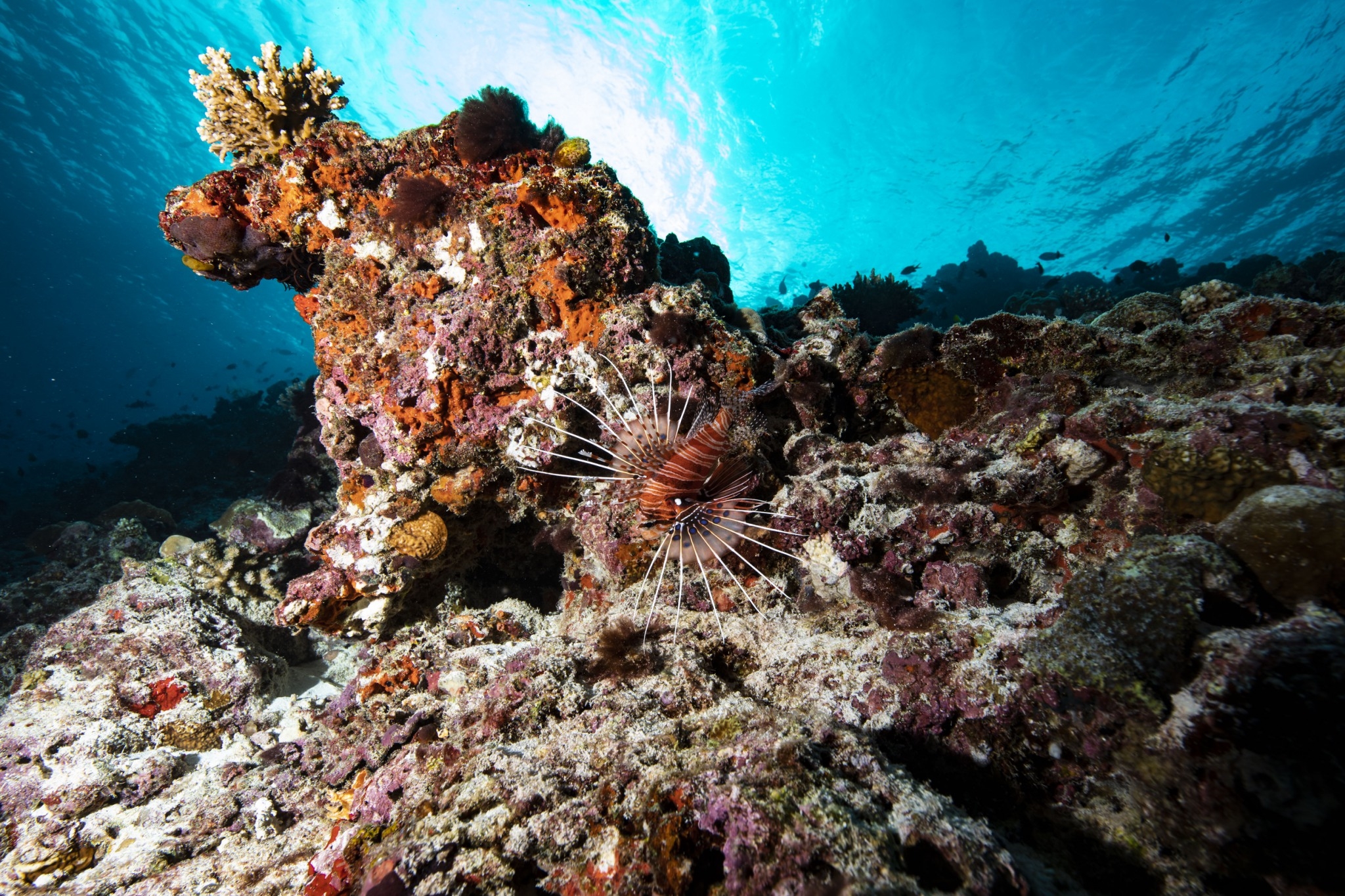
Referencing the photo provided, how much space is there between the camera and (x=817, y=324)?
5066 mm

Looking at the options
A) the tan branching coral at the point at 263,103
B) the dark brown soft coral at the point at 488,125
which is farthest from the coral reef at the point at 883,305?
the tan branching coral at the point at 263,103

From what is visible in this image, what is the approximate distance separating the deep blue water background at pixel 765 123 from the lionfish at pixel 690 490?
30.3 meters

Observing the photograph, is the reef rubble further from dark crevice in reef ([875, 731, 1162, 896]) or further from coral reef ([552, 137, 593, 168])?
coral reef ([552, 137, 593, 168])

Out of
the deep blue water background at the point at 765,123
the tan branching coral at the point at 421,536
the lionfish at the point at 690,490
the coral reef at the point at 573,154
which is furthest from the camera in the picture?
the deep blue water background at the point at 765,123

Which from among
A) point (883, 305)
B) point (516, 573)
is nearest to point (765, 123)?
point (883, 305)

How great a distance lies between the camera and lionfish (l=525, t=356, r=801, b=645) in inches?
115

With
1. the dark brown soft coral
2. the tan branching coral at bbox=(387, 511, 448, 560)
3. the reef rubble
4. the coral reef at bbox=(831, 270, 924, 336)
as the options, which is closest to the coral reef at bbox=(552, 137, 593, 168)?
the reef rubble

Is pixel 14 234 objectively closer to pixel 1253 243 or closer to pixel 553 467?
pixel 553 467

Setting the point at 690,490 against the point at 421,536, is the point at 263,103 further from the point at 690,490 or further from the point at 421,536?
the point at 690,490

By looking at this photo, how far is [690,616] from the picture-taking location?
3436mm

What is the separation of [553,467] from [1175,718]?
4030 mm

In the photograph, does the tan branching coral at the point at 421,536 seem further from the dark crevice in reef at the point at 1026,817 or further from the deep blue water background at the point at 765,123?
the deep blue water background at the point at 765,123

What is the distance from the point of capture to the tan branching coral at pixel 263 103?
5.18 m

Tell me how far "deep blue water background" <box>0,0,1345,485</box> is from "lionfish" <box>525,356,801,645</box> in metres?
30.3
